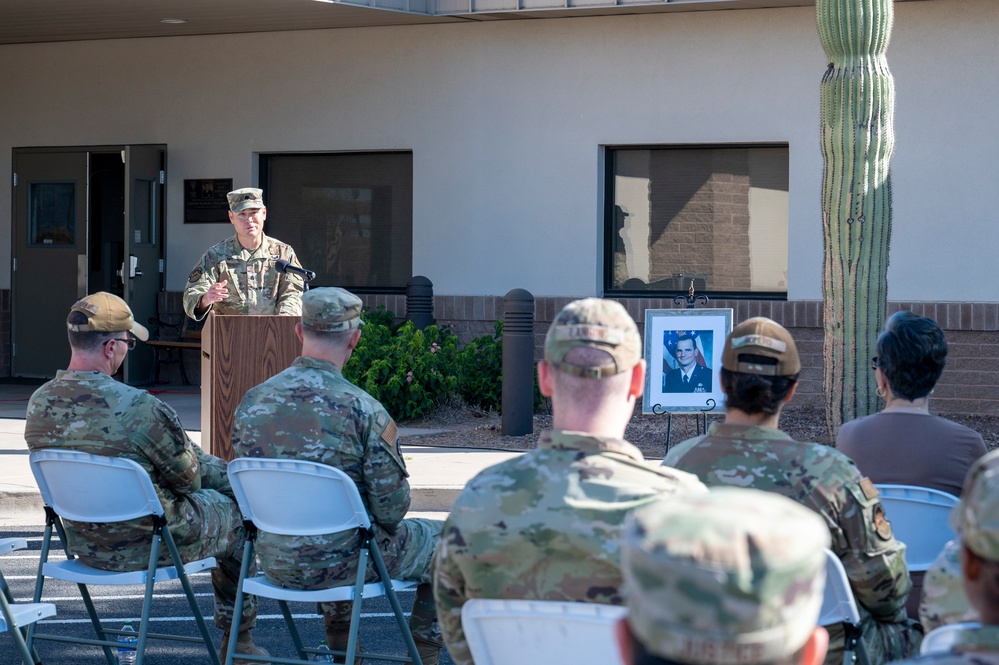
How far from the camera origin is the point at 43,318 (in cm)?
1481

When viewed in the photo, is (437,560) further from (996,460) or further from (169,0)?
(169,0)

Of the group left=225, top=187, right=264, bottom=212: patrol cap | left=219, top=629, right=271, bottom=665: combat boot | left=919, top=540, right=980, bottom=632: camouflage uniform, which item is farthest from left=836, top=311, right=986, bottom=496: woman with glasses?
left=225, top=187, right=264, bottom=212: patrol cap

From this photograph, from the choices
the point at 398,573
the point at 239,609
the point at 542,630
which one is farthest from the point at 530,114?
the point at 542,630

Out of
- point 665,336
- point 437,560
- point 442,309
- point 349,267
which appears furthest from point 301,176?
point 437,560

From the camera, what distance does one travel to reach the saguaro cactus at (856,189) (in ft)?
A: 28.5

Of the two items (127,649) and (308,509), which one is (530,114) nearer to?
(127,649)

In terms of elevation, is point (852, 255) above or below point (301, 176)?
below

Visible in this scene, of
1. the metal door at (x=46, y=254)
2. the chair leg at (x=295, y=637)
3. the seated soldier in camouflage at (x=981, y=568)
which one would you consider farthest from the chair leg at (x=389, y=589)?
the metal door at (x=46, y=254)

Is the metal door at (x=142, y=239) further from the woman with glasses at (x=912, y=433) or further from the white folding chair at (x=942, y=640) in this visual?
the white folding chair at (x=942, y=640)

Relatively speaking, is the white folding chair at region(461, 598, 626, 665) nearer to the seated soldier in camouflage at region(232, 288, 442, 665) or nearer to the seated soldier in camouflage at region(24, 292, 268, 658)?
the seated soldier in camouflage at region(232, 288, 442, 665)

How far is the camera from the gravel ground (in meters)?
10.4

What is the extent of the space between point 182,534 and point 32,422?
0.70m

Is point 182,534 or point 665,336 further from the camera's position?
point 665,336

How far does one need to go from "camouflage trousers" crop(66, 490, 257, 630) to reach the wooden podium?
7.23 feet
